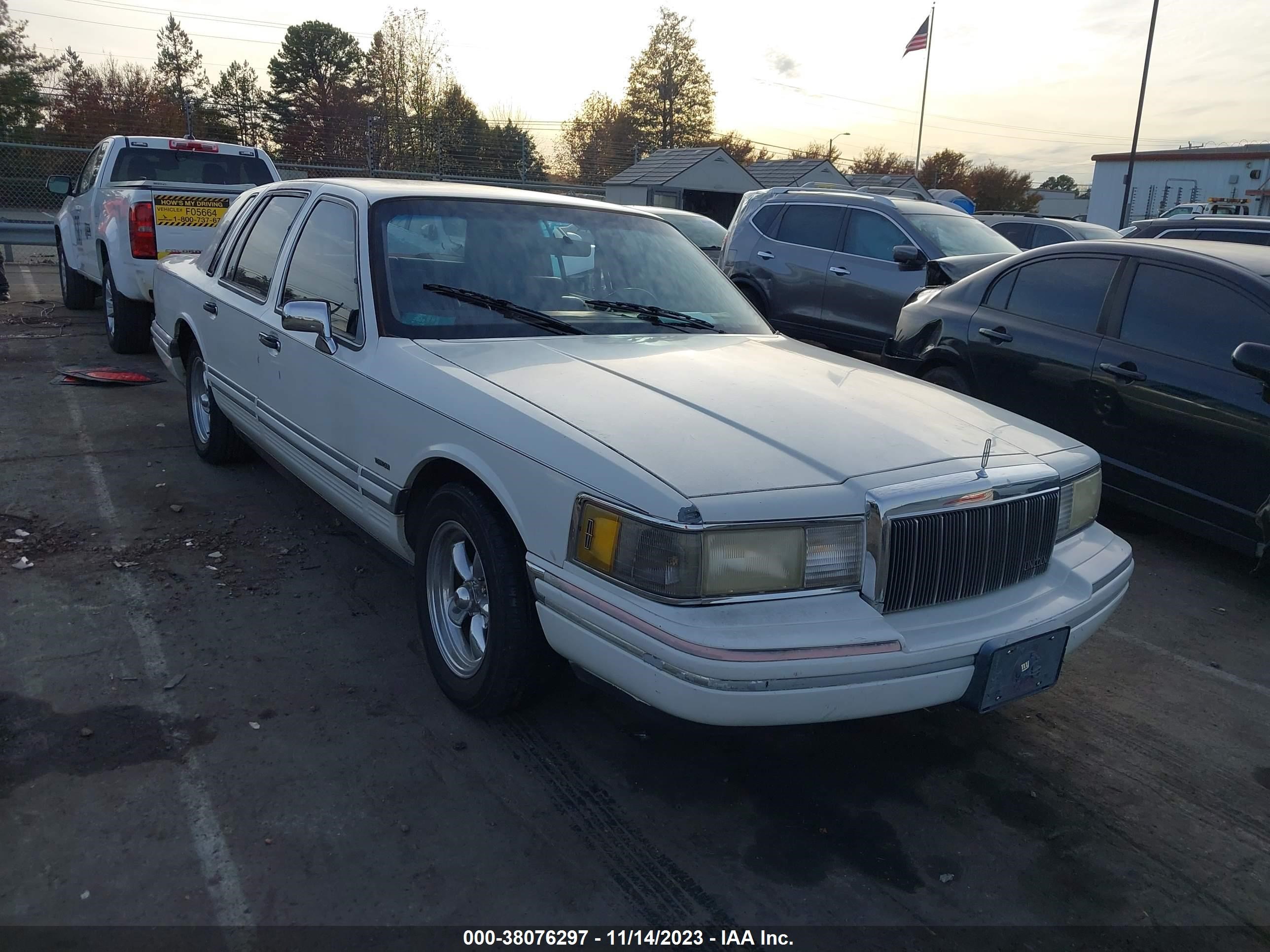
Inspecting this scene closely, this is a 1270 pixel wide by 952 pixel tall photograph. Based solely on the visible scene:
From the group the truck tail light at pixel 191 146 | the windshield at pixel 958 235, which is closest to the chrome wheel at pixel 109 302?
the truck tail light at pixel 191 146

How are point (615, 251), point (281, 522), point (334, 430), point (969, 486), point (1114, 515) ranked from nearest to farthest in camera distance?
1. point (969, 486)
2. point (334, 430)
3. point (615, 251)
4. point (281, 522)
5. point (1114, 515)

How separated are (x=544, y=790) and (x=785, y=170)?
3432 centimetres

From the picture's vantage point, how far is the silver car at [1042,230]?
11.4 meters

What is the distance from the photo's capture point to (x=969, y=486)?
2.66 meters

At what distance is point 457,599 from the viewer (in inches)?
129

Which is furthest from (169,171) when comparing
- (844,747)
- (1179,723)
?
(1179,723)

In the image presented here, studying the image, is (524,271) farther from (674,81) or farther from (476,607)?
(674,81)

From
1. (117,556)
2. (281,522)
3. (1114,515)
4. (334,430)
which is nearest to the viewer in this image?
(334,430)

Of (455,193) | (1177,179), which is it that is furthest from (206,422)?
(1177,179)

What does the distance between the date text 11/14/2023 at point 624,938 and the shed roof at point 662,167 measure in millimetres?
29208

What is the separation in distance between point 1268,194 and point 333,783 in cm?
5276

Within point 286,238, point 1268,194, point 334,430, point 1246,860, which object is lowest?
point 1246,860

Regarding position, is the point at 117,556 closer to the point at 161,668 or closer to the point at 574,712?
the point at 161,668

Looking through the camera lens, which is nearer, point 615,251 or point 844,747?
point 844,747
